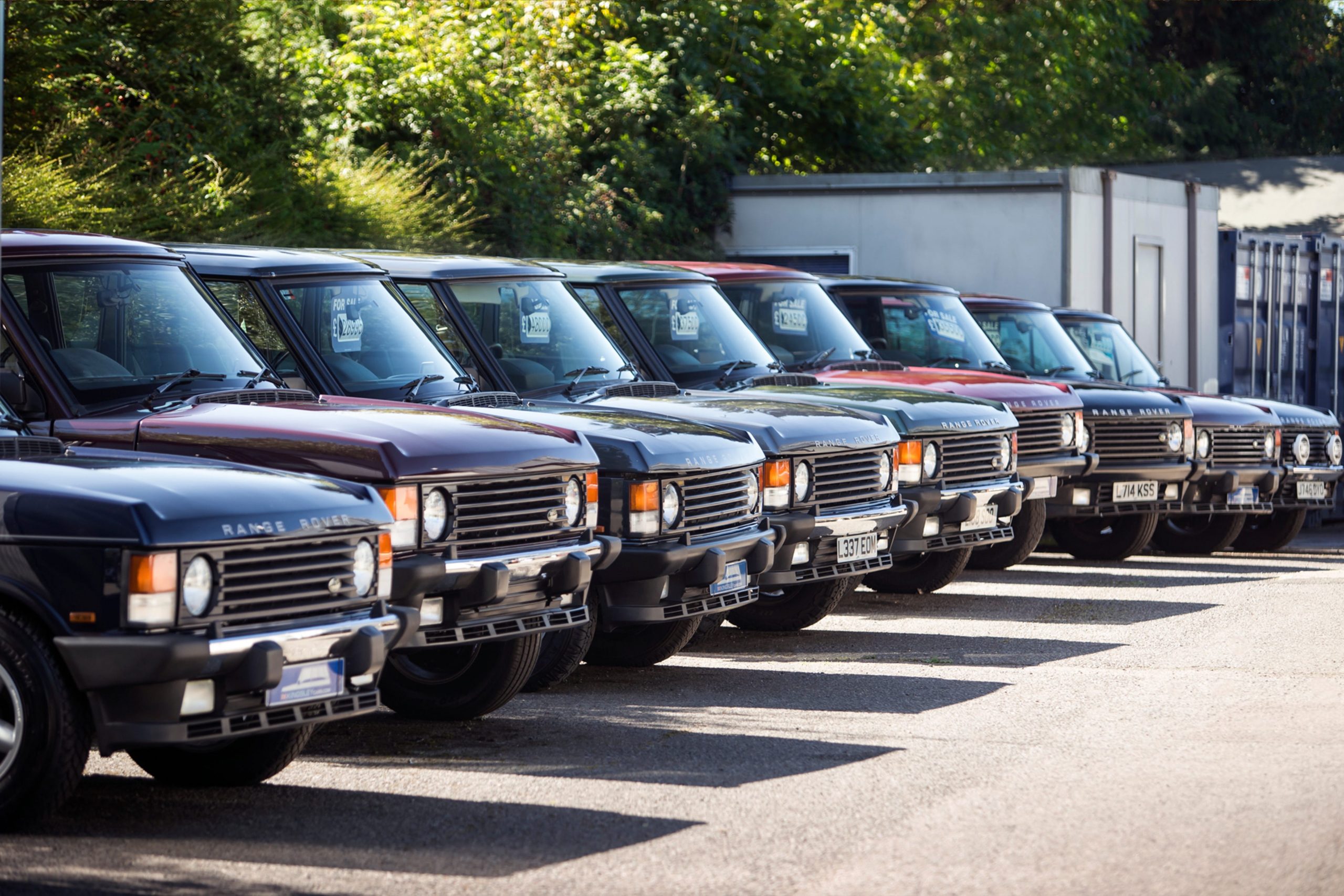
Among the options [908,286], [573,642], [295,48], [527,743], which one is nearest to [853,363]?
[908,286]

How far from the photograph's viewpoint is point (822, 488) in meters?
11.0

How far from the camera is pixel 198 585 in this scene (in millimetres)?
6469

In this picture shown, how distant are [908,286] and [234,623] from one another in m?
10.5

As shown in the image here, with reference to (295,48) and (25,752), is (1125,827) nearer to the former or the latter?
(25,752)

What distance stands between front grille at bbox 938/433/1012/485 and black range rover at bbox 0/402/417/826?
6325 millimetres

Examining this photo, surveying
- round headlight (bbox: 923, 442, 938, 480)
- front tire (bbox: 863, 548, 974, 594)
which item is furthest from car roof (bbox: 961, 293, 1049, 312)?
round headlight (bbox: 923, 442, 938, 480)

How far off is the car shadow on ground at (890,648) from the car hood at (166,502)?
4.31 meters

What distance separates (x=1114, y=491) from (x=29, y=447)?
10055 mm

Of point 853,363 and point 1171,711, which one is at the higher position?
point 853,363

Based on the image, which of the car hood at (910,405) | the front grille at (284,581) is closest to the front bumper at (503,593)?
the front grille at (284,581)

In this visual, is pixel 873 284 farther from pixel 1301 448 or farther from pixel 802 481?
pixel 802 481

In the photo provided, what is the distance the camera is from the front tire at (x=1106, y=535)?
54.3 ft

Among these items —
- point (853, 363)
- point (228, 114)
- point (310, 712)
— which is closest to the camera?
point (310, 712)

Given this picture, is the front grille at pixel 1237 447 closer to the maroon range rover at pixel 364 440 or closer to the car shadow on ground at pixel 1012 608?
the car shadow on ground at pixel 1012 608
